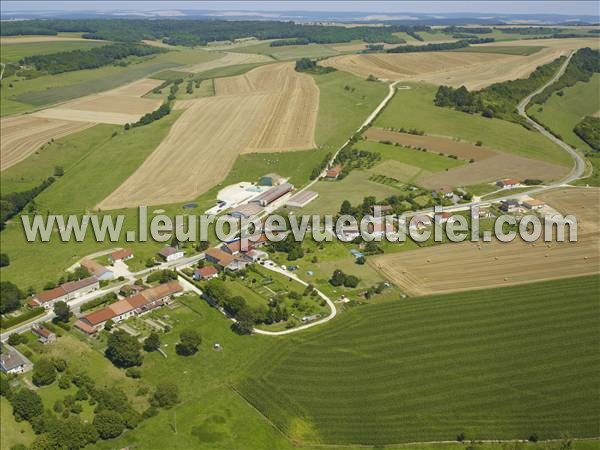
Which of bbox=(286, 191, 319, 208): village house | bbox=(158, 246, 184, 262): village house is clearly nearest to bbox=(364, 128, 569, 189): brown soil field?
bbox=(286, 191, 319, 208): village house

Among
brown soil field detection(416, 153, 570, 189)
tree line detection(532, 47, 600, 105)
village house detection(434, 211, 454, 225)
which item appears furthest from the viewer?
tree line detection(532, 47, 600, 105)

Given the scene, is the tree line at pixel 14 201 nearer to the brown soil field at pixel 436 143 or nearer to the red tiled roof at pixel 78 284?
the red tiled roof at pixel 78 284

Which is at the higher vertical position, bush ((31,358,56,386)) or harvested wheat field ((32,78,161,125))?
harvested wheat field ((32,78,161,125))

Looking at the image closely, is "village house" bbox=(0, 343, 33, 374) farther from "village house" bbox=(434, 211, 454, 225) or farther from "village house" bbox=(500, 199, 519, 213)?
"village house" bbox=(500, 199, 519, 213)

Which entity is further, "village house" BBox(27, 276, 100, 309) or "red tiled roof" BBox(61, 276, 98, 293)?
"red tiled roof" BBox(61, 276, 98, 293)

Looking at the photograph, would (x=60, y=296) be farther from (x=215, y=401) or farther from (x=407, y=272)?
(x=407, y=272)

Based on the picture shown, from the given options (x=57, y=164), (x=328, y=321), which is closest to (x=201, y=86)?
(x=57, y=164)

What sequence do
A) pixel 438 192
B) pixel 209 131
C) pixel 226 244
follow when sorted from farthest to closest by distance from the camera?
pixel 209 131 → pixel 438 192 → pixel 226 244
